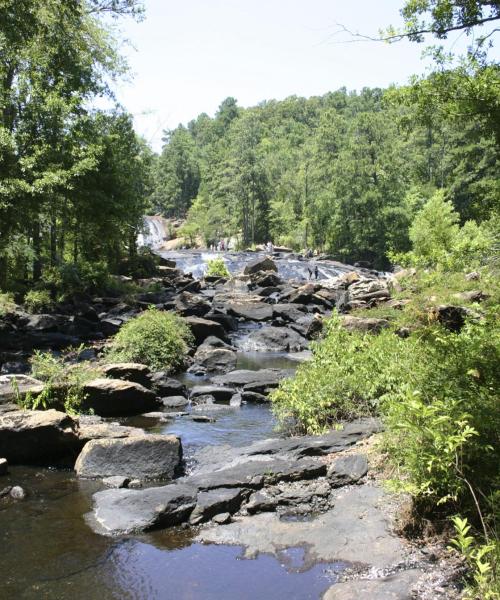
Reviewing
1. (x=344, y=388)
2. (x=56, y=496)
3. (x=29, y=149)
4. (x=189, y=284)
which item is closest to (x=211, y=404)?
(x=344, y=388)

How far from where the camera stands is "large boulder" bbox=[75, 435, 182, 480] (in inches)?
346

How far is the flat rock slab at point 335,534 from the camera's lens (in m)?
5.93

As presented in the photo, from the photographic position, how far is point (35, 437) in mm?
9266

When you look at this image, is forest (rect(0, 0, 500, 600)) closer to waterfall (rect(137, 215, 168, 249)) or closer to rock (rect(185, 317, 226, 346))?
rock (rect(185, 317, 226, 346))

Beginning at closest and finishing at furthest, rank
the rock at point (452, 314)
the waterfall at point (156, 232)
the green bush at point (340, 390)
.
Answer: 1. the green bush at point (340, 390)
2. the rock at point (452, 314)
3. the waterfall at point (156, 232)

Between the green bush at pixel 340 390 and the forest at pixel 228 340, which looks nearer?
the forest at pixel 228 340

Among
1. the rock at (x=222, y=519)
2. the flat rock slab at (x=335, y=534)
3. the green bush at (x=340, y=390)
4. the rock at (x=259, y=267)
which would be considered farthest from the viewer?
the rock at (x=259, y=267)

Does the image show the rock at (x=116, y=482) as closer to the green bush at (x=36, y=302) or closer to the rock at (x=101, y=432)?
the rock at (x=101, y=432)

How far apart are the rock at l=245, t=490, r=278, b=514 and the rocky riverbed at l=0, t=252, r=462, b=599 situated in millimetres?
26

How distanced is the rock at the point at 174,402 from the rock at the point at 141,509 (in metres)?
5.41

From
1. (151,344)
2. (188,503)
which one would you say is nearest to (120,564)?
(188,503)

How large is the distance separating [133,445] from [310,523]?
131 inches

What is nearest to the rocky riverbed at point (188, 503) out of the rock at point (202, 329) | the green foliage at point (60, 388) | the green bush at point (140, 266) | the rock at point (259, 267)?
the green foliage at point (60, 388)

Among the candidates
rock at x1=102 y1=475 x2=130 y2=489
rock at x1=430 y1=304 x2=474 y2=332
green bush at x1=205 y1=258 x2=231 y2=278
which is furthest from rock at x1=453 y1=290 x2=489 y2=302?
green bush at x1=205 y1=258 x2=231 y2=278
